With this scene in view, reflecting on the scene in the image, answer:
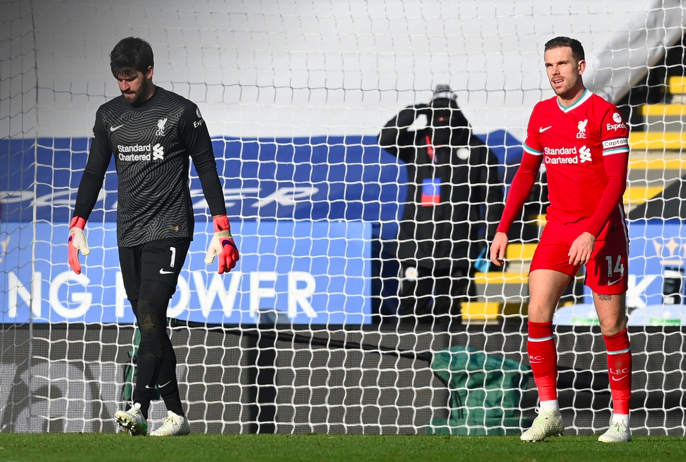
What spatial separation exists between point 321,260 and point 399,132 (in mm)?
965

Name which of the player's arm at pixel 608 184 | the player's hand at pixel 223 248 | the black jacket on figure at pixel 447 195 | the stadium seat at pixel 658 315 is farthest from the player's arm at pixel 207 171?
the stadium seat at pixel 658 315

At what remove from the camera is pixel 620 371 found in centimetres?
426

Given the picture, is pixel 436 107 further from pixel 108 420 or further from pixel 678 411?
pixel 108 420

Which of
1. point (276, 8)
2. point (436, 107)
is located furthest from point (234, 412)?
point (276, 8)

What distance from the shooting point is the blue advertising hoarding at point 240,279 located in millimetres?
6281

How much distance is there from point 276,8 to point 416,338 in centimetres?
438

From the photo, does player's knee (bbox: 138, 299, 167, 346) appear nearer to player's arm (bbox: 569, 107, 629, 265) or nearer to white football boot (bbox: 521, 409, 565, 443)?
white football boot (bbox: 521, 409, 565, 443)

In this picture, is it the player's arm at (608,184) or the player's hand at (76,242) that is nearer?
the player's arm at (608,184)

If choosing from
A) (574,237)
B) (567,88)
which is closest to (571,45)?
(567,88)

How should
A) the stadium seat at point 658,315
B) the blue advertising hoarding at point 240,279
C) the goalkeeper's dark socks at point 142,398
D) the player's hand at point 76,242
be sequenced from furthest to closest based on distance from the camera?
the blue advertising hoarding at point 240,279 < the stadium seat at point 658,315 < the player's hand at point 76,242 < the goalkeeper's dark socks at point 142,398

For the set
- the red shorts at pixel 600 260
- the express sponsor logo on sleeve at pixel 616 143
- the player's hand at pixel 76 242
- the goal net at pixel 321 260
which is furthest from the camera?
the goal net at pixel 321 260

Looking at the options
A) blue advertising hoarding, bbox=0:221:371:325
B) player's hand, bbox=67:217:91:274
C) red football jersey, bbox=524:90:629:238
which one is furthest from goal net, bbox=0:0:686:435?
red football jersey, bbox=524:90:629:238

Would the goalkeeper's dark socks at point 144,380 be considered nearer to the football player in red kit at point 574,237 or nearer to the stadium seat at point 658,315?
the football player in red kit at point 574,237

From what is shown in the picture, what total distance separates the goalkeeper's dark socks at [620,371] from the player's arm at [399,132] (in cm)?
253
